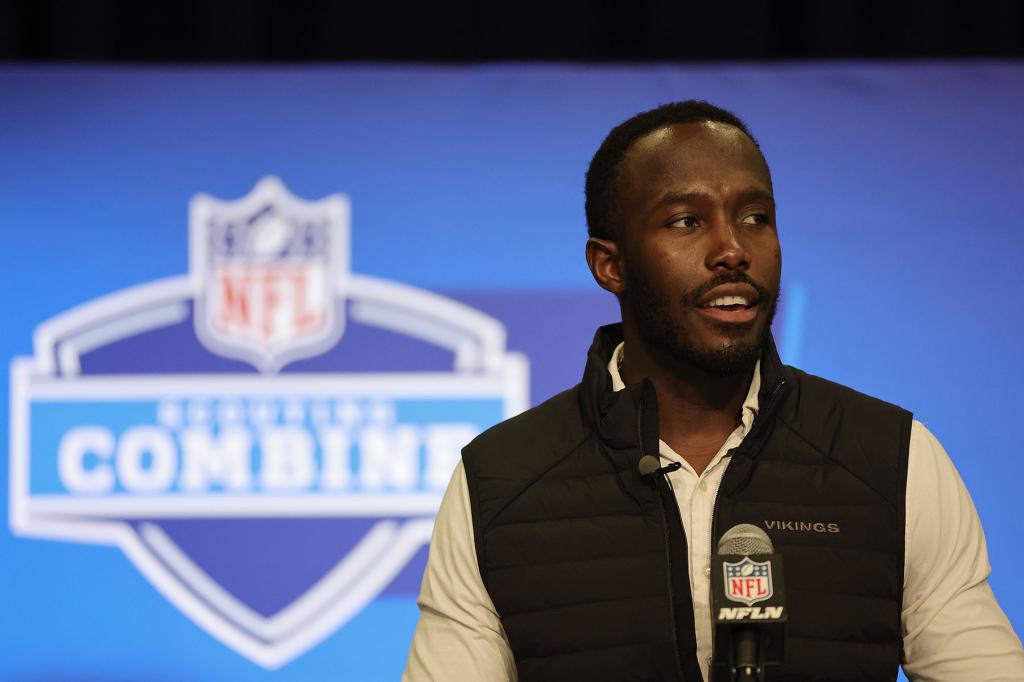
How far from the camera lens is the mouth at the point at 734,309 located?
1.35m

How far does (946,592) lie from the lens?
1.29m

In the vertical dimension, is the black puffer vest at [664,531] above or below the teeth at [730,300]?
below

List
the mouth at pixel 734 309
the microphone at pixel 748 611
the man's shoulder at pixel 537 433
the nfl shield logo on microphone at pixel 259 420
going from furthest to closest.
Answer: the nfl shield logo on microphone at pixel 259 420
the man's shoulder at pixel 537 433
the mouth at pixel 734 309
the microphone at pixel 748 611

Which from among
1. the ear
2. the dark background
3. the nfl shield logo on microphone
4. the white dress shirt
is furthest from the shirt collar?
the dark background

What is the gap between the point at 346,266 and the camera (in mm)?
2566

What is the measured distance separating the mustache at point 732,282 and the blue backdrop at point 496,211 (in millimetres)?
1185

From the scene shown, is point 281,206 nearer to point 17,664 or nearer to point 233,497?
point 233,497

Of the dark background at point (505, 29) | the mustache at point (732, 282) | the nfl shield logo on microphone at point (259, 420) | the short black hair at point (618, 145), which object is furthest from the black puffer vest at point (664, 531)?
the dark background at point (505, 29)

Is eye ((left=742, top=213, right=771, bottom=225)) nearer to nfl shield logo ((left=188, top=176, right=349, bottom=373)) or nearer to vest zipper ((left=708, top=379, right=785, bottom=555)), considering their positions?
vest zipper ((left=708, top=379, right=785, bottom=555))

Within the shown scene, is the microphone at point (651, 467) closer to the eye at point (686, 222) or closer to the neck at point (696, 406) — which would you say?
the neck at point (696, 406)

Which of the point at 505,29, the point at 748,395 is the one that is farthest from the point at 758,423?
the point at 505,29

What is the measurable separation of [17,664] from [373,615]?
0.74m

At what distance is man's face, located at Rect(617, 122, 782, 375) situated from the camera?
135cm

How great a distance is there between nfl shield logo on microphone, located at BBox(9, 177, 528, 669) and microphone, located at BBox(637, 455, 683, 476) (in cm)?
115
